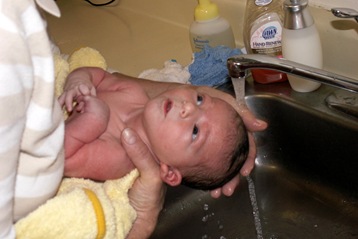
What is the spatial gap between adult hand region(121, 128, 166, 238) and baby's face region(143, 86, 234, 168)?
0.03m

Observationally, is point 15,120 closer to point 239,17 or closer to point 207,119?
point 207,119

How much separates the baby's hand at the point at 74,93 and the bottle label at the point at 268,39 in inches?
13.1

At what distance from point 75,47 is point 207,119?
0.65 m

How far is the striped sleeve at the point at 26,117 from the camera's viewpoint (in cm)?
57

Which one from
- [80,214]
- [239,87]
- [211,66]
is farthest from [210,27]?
[80,214]

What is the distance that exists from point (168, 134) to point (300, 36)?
0.29 m

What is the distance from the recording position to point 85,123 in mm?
829

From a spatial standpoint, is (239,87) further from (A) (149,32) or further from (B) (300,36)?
(A) (149,32)

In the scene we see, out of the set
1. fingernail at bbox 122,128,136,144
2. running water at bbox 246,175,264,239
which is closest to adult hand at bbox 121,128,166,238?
fingernail at bbox 122,128,136,144

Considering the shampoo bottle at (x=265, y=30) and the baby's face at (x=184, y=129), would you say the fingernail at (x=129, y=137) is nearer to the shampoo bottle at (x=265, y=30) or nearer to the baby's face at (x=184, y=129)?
the baby's face at (x=184, y=129)

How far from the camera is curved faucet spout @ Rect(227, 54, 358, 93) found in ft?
2.73

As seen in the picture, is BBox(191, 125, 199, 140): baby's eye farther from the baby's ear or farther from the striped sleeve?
the striped sleeve

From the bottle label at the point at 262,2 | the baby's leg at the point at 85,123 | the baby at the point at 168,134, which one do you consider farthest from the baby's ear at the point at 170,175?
the bottle label at the point at 262,2

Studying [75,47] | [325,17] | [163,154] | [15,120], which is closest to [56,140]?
[15,120]
